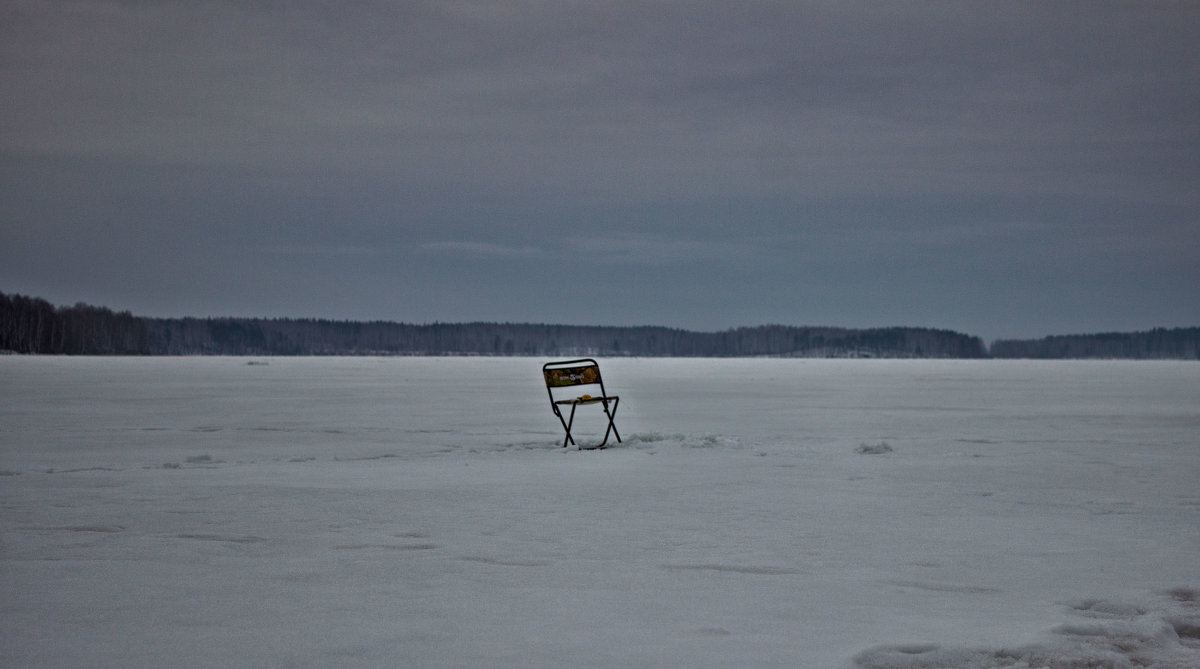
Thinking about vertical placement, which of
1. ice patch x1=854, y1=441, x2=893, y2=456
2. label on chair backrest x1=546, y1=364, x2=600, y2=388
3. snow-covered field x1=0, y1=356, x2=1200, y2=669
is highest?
label on chair backrest x1=546, y1=364, x2=600, y2=388

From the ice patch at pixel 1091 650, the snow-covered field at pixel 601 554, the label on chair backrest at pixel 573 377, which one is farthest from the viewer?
the label on chair backrest at pixel 573 377

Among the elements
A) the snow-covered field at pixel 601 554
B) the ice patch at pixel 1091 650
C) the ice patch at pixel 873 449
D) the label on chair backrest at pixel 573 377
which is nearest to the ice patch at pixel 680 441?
the snow-covered field at pixel 601 554

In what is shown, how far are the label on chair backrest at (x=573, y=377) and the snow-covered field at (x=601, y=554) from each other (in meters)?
0.89

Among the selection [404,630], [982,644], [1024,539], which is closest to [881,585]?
[982,644]

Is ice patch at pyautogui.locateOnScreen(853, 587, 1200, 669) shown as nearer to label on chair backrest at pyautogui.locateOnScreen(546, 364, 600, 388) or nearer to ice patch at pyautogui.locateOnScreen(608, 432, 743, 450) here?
ice patch at pyautogui.locateOnScreen(608, 432, 743, 450)

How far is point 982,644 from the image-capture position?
12.3 ft

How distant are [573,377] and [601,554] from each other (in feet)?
23.8

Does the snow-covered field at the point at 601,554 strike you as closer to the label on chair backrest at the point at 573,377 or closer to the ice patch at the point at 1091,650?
the ice patch at the point at 1091,650

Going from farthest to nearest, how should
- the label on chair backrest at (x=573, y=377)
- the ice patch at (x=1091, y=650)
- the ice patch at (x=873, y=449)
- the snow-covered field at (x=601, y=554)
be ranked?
Answer: 1. the label on chair backrest at (x=573, y=377)
2. the ice patch at (x=873, y=449)
3. the snow-covered field at (x=601, y=554)
4. the ice patch at (x=1091, y=650)

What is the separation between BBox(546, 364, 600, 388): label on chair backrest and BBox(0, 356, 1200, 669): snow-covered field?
889mm

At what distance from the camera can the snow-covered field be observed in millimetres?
3738

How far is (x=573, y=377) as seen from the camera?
12.7 meters

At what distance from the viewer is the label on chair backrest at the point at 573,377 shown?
1212 cm

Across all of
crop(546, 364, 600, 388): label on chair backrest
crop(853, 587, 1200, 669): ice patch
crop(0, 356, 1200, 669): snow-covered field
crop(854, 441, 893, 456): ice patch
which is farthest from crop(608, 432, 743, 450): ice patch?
crop(853, 587, 1200, 669): ice patch
